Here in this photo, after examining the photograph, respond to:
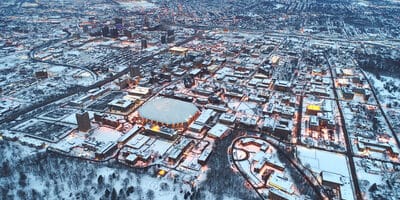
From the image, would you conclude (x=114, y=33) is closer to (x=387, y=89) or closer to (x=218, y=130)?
(x=218, y=130)

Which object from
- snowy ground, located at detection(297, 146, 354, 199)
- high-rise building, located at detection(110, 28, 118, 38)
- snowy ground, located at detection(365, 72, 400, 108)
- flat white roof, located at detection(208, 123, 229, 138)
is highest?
high-rise building, located at detection(110, 28, 118, 38)

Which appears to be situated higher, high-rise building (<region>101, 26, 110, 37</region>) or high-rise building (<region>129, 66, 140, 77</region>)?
high-rise building (<region>101, 26, 110, 37</region>)

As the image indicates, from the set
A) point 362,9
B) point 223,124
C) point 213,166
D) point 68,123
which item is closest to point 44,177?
point 68,123

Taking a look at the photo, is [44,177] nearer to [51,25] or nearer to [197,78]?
[197,78]

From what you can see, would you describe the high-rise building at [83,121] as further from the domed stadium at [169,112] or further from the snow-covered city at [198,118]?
the domed stadium at [169,112]

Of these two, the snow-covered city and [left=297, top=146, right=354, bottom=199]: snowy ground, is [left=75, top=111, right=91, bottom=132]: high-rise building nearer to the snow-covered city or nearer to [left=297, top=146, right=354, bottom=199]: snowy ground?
the snow-covered city

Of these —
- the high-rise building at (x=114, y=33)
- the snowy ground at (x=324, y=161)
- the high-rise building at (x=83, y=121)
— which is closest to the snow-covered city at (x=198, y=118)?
the snowy ground at (x=324, y=161)

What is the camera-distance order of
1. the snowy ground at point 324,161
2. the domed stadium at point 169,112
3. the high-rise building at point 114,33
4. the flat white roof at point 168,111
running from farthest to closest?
the high-rise building at point 114,33, the flat white roof at point 168,111, the domed stadium at point 169,112, the snowy ground at point 324,161

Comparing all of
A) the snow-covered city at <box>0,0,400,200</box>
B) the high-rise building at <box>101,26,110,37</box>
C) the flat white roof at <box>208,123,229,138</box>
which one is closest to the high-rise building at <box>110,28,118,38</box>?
the snow-covered city at <box>0,0,400,200</box>

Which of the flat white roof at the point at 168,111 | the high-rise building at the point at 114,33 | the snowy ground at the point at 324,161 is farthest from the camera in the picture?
the high-rise building at the point at 114,33
